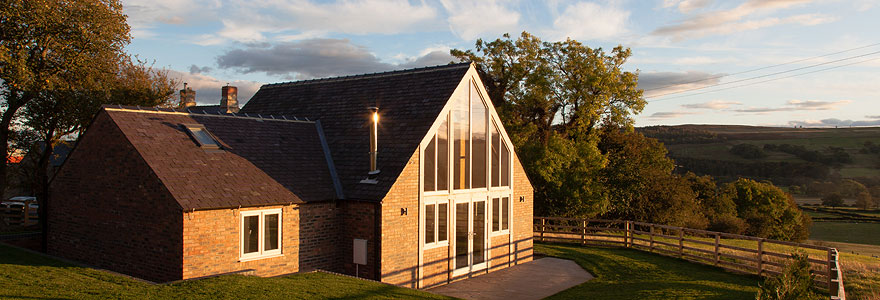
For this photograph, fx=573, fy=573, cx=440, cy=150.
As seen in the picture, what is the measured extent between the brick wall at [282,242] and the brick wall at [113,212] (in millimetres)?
322

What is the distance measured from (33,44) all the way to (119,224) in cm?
A: 1185

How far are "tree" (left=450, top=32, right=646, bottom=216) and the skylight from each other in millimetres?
19012

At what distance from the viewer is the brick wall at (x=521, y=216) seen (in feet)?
63.7

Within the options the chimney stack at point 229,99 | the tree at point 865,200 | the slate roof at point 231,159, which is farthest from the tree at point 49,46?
the tree at point 865,200

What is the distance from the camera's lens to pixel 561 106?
35062 mm

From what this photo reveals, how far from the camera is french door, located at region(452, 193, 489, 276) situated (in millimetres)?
16766

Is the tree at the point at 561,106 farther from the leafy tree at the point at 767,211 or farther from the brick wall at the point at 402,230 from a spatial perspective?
the leafy tree at the point at 767,211

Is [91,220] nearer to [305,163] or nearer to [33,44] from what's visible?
[305,163]

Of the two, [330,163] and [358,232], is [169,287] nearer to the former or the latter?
[358,232]

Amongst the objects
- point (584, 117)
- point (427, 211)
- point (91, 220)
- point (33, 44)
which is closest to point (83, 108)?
point (33, 44)

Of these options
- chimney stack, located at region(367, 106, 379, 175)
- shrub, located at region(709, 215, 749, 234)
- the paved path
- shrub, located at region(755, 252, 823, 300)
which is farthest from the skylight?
shrub, located at region(709, 215, 749, 234)

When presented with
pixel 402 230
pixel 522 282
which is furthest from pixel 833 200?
pixel 402 230

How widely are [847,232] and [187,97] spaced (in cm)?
5926


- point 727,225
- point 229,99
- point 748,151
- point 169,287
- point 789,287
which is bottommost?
point 727,225
